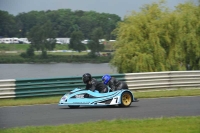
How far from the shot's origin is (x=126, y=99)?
15.4 m

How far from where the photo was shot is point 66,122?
11.9 m

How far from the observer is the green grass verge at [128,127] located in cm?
1023

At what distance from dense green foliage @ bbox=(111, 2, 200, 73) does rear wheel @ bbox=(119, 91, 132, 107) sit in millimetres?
13767

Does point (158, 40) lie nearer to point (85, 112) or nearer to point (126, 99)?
point (126, 99)

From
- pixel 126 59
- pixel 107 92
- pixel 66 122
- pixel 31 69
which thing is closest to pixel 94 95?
pixel 107 92

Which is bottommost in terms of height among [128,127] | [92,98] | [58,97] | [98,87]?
[128,127]

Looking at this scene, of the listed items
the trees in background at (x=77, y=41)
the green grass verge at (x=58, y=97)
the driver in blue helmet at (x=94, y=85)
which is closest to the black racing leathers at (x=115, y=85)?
the driver in blue helmet at (x=94, y=85)

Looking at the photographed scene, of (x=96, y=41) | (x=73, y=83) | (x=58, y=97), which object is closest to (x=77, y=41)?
(x=96, y=41)

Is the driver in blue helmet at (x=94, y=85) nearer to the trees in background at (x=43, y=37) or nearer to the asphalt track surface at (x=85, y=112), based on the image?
the asphalt track surface at (x=85, y=112)

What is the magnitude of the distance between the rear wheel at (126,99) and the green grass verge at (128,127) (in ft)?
11.2

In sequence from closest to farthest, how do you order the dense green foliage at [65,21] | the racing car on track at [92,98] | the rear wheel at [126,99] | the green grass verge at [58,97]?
the racing car on track at [92,98]
the rear wheel at [126,99]
the green grass verge at [58,97]
the dense green foliage at [65,21]

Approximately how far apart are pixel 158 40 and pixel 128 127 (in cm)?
2007

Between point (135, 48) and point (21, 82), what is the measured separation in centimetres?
1300

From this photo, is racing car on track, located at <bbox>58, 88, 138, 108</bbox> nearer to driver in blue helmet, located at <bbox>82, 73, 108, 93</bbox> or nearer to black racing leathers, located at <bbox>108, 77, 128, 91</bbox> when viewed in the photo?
driver in blue helmet, located at <bbox>82, 73, 108, 93</bbox>
